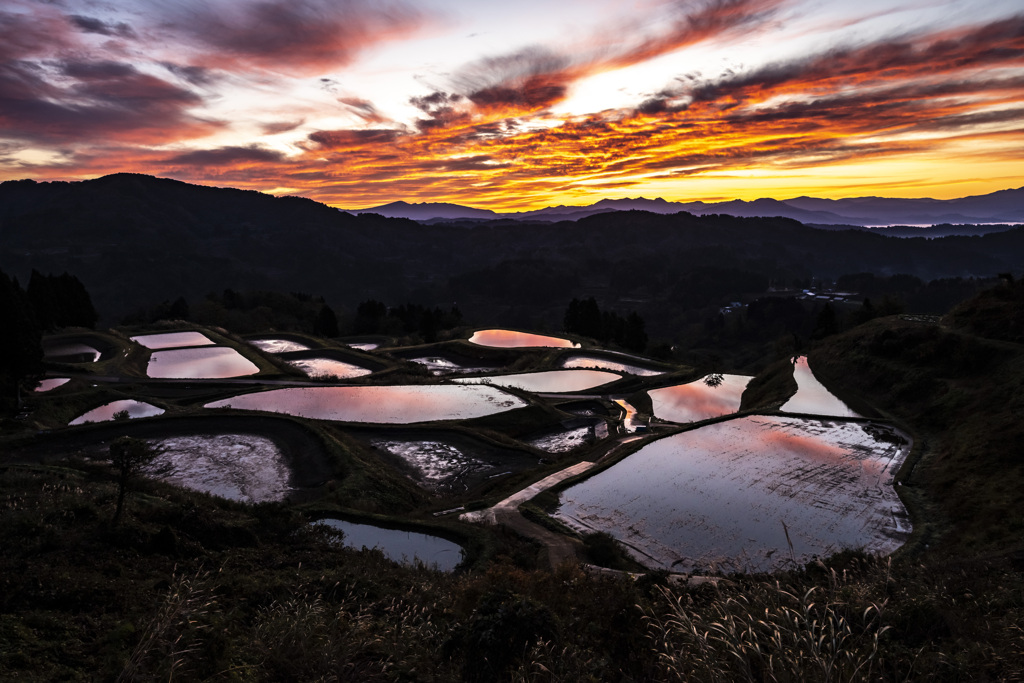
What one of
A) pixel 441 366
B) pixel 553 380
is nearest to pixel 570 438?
pixel 553 380

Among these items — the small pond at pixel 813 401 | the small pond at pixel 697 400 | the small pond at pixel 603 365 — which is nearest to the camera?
the small pond at pixel 813 401

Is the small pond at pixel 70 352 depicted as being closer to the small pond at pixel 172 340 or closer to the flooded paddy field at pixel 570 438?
the small pond at pixel 172 340

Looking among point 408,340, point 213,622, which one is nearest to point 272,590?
point 213,622

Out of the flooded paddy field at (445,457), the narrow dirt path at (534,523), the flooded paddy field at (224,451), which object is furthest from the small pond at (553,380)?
the narrow dirt path at (534,523)

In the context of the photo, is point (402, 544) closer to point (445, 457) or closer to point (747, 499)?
point (445, 457)

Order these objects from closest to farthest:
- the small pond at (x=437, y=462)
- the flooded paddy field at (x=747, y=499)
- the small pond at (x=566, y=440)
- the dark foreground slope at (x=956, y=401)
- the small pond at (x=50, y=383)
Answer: the flooded paddy field at (x=747, y=499) → the dark foreground slope at (x=956, y=401) → the small pond at (x=437, y=462) → the small pond at (x=566, y=440) → the small pond at (x=50, y=383)

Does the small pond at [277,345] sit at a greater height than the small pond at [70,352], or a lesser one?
lesser

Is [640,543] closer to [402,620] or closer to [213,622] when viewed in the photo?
[402,620]

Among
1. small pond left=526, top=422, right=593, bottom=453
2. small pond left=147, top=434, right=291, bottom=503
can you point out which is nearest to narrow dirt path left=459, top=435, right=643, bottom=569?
small pond left=526, top=422, right=593, bottom=453
